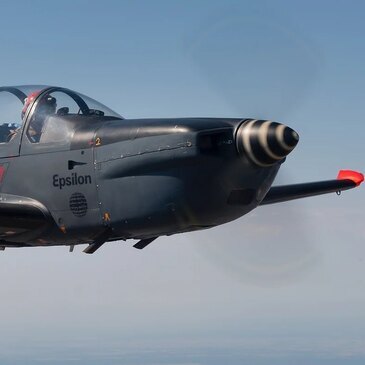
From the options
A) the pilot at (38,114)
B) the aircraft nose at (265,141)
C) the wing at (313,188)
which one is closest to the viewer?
the aircraft nose at (265,141)

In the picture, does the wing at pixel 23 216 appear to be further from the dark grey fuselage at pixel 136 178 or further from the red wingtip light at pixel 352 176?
the red wingtip light at pixel 352 176

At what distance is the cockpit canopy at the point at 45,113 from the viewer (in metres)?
17.1

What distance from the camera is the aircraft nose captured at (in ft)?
49.4

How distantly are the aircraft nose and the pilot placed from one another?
13.6 ft

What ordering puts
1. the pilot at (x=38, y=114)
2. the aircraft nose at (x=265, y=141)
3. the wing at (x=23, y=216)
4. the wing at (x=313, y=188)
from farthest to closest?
the wing at (x=313, y=188) → the pilot at (x=38, y=114) → the wing at (x=23, y=216) → the aircraft nose at (x=265, y=141)

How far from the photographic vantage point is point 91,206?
16469 mm

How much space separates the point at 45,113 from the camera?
56.7 ft

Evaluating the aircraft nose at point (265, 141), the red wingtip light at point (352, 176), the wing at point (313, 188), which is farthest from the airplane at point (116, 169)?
the red wingtip light at point (352, 176)

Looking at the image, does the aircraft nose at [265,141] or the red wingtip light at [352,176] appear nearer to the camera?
the aircraft nose at [265,141]

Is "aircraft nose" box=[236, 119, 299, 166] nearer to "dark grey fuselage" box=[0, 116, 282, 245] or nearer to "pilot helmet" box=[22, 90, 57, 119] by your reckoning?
"dark grey fuselage" box=[0, 116, 282, 245]

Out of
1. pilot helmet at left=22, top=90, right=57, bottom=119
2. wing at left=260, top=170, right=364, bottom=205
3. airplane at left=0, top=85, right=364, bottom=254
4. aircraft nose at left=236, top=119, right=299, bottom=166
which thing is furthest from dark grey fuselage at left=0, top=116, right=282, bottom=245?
wing at left=260, top=170, right=364, bottom=205

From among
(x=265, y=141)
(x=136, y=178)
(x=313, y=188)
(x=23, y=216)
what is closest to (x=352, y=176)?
(x=313, y=188)

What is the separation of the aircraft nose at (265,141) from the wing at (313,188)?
498 centimetres

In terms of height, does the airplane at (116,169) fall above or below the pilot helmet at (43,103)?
below
